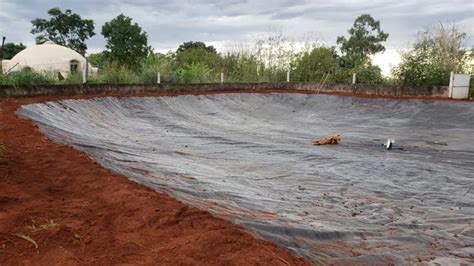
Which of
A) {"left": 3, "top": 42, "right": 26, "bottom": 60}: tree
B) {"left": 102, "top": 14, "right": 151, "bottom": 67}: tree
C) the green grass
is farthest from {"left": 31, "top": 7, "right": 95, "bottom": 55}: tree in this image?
the green grass

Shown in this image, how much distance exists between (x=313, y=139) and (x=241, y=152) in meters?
1.85

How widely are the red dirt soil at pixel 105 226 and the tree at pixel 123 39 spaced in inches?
771

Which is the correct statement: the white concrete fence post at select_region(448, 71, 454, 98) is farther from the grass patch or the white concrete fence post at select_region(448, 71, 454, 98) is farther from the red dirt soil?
the grass patch

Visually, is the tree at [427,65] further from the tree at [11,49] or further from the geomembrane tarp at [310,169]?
the tree at [11,49]

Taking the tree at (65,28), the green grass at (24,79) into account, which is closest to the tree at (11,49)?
the tree at (65,28)

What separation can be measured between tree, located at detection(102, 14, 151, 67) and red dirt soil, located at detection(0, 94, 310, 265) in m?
19.6

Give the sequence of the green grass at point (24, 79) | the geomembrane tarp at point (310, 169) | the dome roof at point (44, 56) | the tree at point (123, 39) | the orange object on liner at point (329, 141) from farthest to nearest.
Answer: the tree at point (123, 39) → the dome roof at point (44, 56) → the green grass at point (24, 79) → the orange object on liner at point (329, 141) → the geomembrane tarp at point (310, 169)

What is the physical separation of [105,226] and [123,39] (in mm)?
21046

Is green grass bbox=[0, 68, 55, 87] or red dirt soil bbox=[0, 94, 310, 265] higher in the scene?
green grass bbox=[0, 68, 55, 87]

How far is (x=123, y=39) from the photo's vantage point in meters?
21.8

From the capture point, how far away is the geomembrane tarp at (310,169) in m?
2.48

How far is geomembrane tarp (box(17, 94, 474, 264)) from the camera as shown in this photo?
2.48m

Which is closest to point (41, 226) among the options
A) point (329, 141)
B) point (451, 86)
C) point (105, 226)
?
point (105, 226)

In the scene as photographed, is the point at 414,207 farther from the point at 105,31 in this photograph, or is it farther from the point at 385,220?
the point at 105,31
